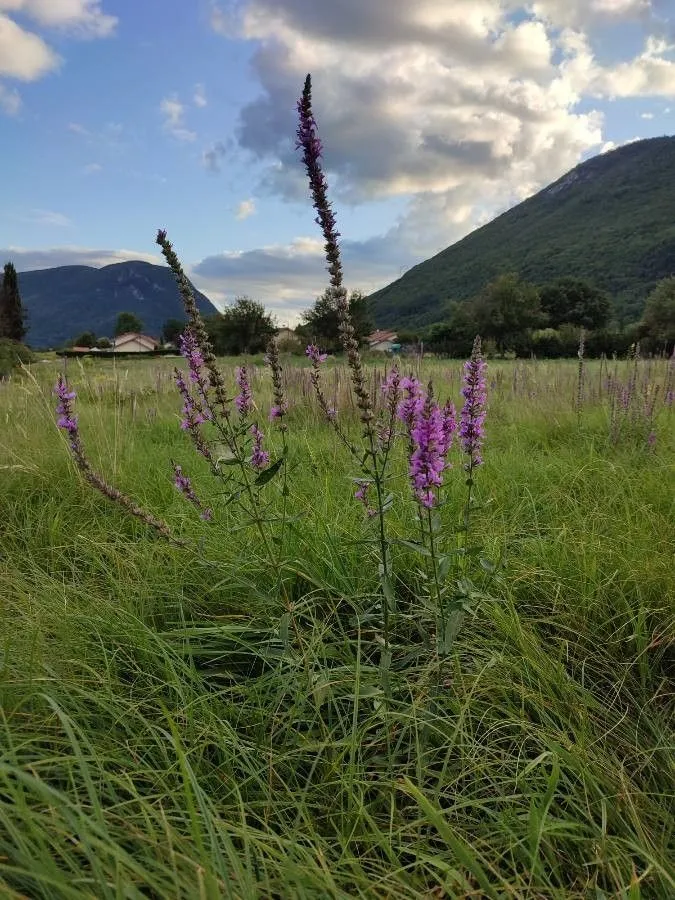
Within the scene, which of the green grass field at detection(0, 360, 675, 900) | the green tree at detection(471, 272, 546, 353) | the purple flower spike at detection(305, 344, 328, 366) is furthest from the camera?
the green tree at detection(471, 272, 546, 353)

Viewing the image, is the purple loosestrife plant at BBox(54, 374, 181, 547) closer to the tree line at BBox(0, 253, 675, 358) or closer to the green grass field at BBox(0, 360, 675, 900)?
the green grass field at BBox(0, 360, 675, 900)

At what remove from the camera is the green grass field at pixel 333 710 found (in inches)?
42.4

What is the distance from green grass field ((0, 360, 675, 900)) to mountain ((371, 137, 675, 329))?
81.9m

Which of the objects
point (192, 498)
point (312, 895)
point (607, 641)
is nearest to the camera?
point (312, 895)

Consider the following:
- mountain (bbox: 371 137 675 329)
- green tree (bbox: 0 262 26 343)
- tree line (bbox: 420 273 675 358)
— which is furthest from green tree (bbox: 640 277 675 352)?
green tree (bbox: 0 262 26 343)

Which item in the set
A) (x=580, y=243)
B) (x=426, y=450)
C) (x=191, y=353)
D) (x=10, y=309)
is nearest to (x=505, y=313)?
(x=10, y=309)

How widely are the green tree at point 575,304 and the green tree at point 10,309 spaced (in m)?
58.1

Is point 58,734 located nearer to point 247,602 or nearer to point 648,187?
point 247,602

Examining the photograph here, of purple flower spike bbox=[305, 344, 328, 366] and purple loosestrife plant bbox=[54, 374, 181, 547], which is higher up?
purple flower spike bbox=[305, 344, 328, 366]

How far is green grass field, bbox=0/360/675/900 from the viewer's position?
1076mm

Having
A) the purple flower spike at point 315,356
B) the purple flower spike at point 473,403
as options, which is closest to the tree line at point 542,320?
the purple flower spike at point 315,356

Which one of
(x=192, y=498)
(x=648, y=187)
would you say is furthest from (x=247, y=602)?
(x=648, y=187)

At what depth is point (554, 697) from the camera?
1.60 metres

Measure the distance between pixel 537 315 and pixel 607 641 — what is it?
65.9m
